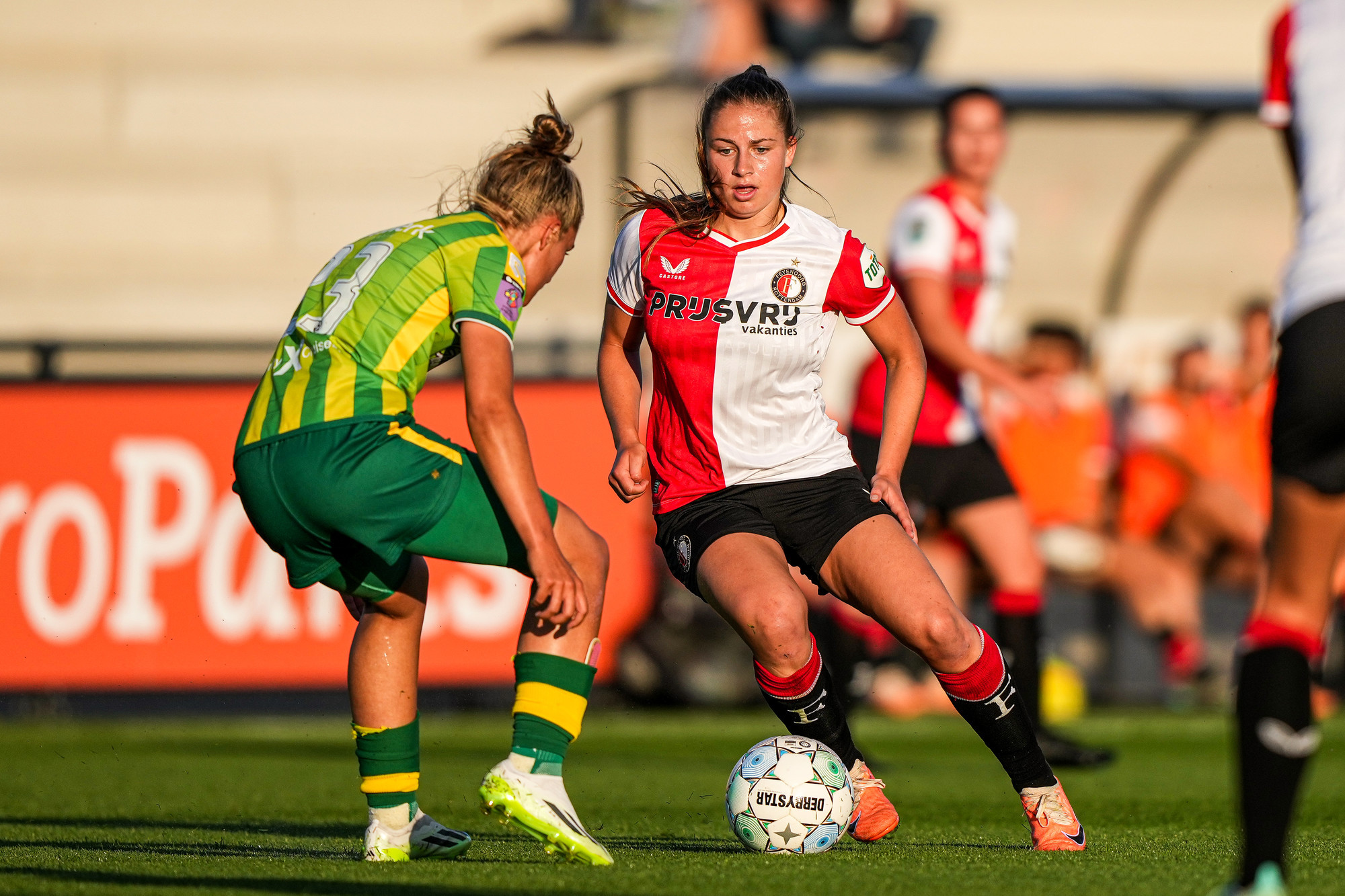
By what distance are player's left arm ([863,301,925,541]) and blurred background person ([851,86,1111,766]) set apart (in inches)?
66.5

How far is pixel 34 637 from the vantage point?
9281mm

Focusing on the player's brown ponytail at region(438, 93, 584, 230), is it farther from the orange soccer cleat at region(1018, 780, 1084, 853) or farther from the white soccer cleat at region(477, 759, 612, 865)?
the orange soccer cleat at region(1018, 780, 1084, 853)

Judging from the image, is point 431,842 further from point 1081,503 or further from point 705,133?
point 1081,503

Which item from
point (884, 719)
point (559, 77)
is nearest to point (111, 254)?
point (559, 77)

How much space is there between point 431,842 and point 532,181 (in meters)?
1.61

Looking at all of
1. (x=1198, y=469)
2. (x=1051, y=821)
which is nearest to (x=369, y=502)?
(x=1051, y=821)

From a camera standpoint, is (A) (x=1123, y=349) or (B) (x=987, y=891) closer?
(B) (x=987, y=891)

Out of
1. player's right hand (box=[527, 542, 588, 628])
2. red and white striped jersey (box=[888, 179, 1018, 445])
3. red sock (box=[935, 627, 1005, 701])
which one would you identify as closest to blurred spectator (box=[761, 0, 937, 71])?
red and white striped jersey (box=[888, 179, 1018, 445])

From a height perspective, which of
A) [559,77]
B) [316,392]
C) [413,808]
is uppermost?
[559,77]

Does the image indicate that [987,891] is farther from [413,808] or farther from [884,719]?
[884,719]

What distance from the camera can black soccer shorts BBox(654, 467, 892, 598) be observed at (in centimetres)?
470

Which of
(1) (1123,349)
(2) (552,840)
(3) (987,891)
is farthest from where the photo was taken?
(1) (1123,349)

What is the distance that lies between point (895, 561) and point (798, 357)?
613mm

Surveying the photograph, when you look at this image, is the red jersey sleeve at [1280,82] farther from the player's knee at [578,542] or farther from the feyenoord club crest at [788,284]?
the player's knee at [578,542]
